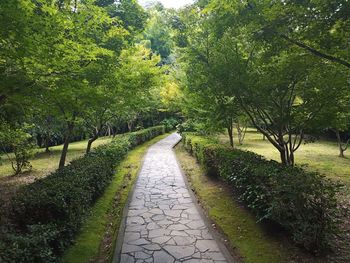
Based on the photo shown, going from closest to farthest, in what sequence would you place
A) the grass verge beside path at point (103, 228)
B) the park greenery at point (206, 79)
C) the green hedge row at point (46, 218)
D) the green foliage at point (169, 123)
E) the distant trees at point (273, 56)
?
1. the green hedge row at point (46, 218)
2. the park greenery at point (206, 79)
3. the distant trees at point (273, 56)
4. the grass verge beside path at point (103, 228)
5. the green foliage at point (169, 123)

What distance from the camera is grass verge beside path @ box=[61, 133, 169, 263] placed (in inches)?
213

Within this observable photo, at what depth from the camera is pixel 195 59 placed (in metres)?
10.3

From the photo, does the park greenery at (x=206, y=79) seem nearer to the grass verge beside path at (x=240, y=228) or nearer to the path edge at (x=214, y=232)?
the grass verge beside path at (x=240, y=228)

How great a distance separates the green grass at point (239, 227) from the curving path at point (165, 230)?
42 cm

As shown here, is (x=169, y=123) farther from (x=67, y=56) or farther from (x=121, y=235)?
(x=67, y=56)

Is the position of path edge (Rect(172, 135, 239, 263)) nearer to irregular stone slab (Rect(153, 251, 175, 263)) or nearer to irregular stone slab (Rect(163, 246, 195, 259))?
irregular stone slab (Rect(163, 246, 195, 259))

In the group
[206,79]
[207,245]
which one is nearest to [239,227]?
[207,245]

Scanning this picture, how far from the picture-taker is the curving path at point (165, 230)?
5.23m

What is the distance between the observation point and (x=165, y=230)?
641cm

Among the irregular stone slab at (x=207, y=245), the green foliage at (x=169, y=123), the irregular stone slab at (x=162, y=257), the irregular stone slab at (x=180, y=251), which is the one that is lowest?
the irregular stone slab at (x=162, y=257)

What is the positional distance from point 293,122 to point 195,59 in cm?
405

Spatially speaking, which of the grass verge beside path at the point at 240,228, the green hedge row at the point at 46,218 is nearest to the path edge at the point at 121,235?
the green hedge row at the point at 46,218

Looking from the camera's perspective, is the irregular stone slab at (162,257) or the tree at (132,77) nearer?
the irregular stone slab at (162,257)

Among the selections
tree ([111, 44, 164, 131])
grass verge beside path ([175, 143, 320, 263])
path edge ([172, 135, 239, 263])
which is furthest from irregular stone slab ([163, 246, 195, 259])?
tree ([111, 44, 164, 131])
